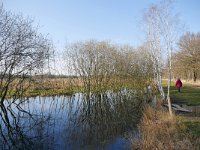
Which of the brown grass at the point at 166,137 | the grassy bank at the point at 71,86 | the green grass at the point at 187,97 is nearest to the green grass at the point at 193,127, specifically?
the brown grass at the point at 166,137

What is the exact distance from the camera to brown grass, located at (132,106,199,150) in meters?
9.34

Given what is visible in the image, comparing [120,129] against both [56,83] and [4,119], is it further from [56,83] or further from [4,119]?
[56,83]

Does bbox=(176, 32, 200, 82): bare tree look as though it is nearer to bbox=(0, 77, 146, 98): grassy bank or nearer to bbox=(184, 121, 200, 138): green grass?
bbox=(0, 77, 146, 98): grassy bank

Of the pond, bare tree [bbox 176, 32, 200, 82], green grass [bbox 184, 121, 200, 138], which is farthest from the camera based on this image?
bare tree [bbox 176, 32, 200, 82]

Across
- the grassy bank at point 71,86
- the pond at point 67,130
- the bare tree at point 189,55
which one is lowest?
the pond at point 67,130

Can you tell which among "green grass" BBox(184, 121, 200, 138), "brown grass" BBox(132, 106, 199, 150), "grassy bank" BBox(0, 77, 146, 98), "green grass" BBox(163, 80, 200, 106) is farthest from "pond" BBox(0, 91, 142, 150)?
"grassy bank" BBox(0, 77, 146, 98)

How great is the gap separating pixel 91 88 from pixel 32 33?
13510mm

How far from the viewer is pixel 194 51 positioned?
50.6 m

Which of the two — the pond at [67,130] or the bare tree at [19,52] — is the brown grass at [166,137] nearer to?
the pond at [67,130]

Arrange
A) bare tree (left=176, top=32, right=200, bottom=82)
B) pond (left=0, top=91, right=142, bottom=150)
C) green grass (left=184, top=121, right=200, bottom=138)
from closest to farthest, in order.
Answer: green grass (left=184, top=121, right=200, bottom=138) < pond (left=0, top=91, right=142, bottom=150) < bare tree (left=176, top=32, right=200, bottom=82)

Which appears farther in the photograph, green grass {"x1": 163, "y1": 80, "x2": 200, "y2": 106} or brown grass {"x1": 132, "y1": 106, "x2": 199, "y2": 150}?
green grass {"x1": 163, "y1": 80, "x2": 200, "y2": 106}

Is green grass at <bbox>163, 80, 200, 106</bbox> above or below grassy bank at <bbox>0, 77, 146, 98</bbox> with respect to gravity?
below

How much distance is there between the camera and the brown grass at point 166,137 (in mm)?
9336

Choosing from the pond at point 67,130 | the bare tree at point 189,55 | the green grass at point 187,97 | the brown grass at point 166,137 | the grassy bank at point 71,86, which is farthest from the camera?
the bare tree at point 189,55
